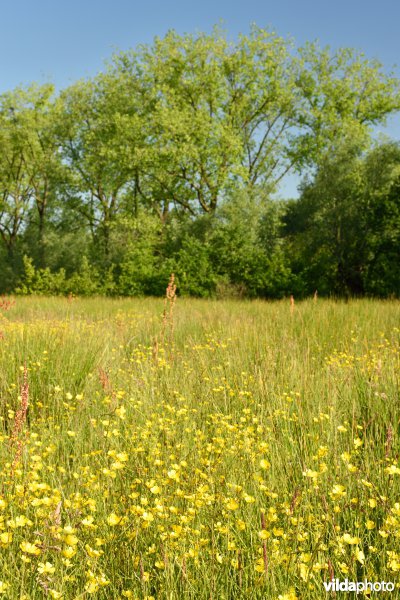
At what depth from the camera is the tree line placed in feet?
60.6

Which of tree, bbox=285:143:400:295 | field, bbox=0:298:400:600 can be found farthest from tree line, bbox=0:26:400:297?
field, bbox=0:298:400:600

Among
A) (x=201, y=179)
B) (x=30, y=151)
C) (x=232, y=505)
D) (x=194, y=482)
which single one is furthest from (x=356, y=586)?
(x=30, y=151)

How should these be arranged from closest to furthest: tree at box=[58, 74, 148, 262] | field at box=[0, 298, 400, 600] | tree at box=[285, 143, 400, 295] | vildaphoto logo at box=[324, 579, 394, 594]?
vildaphoto logo at box=[324, 579, 394, 594]
field at box=[0, 298, 400, 600]
tree at box=[285, 143, 400, 295]
tree at box=[58, 74, 148, 262]

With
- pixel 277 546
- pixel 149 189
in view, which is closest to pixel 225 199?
pixel 149 189

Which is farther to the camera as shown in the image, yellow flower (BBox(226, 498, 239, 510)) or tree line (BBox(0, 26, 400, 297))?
tree line (BBox(0, 26, 400, 297))

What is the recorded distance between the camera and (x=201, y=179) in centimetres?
2444

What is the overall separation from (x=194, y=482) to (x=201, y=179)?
22791mm

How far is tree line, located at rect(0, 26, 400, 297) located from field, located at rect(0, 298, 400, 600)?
13011mm

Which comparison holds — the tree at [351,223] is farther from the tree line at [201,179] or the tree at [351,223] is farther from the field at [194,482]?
the field at [194,482]

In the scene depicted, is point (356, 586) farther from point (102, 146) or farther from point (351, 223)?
point (102, 146)

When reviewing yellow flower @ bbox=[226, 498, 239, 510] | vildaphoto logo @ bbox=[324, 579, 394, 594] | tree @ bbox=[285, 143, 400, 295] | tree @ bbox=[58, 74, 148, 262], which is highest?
tree @ bbox=[58, 74, 148, 262]

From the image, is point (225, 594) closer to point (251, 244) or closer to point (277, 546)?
point (277, 546)

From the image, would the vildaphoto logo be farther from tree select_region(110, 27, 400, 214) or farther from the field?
tree select_region(110, 27, 400, 214)

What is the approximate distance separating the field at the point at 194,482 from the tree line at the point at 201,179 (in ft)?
42.7
